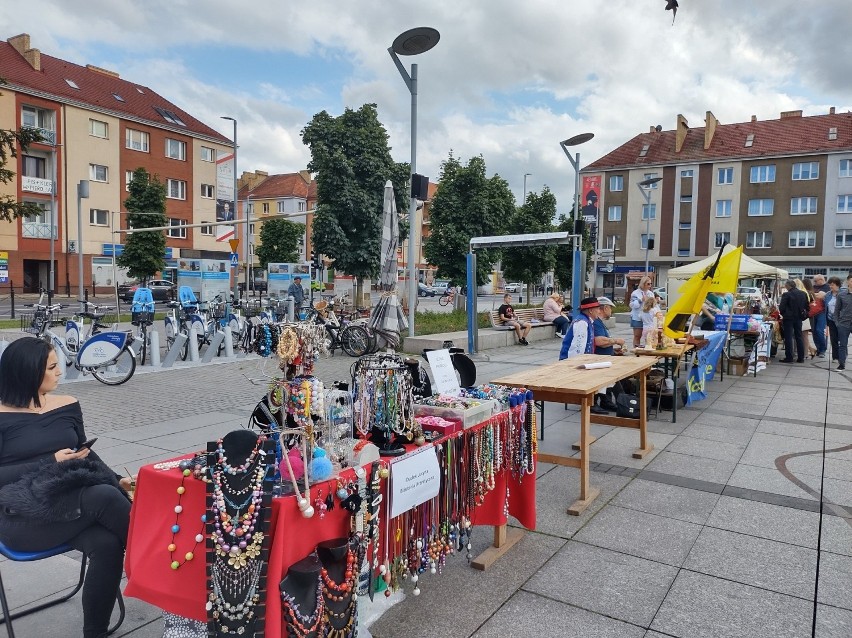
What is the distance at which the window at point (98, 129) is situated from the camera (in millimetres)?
39281

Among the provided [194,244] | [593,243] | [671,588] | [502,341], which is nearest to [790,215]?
[593,243]

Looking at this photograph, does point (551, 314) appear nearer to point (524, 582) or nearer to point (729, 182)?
point (524, 582)

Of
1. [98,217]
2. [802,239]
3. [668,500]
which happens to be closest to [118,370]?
[668,500]

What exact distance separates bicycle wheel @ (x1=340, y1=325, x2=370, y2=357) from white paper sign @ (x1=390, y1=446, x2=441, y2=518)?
10435mm

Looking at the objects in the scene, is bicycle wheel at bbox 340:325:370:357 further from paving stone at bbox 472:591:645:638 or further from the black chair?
paving stone at bbox 472:591:645:638

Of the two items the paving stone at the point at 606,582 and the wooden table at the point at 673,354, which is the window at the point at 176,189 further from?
the paving stone at the point at 606,582

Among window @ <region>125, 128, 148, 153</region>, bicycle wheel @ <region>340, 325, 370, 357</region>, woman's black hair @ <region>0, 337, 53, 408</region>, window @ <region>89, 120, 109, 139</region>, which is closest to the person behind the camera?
woman's black hair @ <region>0, 337, 53, 408</region>

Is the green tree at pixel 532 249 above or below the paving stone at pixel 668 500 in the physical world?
above

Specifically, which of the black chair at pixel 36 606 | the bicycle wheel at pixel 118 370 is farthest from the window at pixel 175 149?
A: the black chair at pixel 36 606

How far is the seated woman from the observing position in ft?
8.51

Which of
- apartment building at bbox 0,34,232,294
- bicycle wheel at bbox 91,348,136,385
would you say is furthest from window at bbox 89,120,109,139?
bicycle wheel at bbox 91,348,136,385

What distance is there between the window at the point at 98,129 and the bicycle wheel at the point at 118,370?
35.6m

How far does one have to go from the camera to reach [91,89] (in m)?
41.1

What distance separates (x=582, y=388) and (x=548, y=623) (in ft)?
5.96
